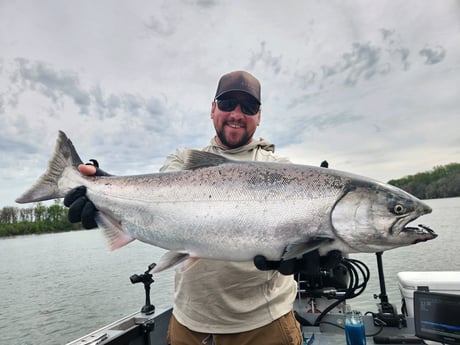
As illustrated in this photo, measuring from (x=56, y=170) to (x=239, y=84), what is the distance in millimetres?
2150

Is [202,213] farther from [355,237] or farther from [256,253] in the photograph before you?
[355,237]

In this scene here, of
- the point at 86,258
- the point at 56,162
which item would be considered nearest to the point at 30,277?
the point at 86,258

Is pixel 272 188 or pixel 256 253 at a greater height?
pixel 272 188

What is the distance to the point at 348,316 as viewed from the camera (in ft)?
15.1

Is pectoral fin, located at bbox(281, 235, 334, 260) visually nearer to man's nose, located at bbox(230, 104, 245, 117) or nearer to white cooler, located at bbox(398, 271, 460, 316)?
man's nose, located at bbox(230, 104, 245, 117)

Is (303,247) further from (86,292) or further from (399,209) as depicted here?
(86,292)

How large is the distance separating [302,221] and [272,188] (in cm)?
36

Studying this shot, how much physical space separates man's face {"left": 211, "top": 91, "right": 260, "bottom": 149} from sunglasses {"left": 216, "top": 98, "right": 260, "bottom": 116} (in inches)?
1.1

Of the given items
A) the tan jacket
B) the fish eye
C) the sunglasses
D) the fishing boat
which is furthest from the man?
the sunglasses

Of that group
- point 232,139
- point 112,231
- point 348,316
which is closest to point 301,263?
point 232,139

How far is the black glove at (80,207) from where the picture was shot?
302 centimetres

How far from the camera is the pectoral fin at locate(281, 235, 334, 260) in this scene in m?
2.36

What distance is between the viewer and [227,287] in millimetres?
A: 2814

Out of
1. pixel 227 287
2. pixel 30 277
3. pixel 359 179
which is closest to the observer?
pixel 359 179
